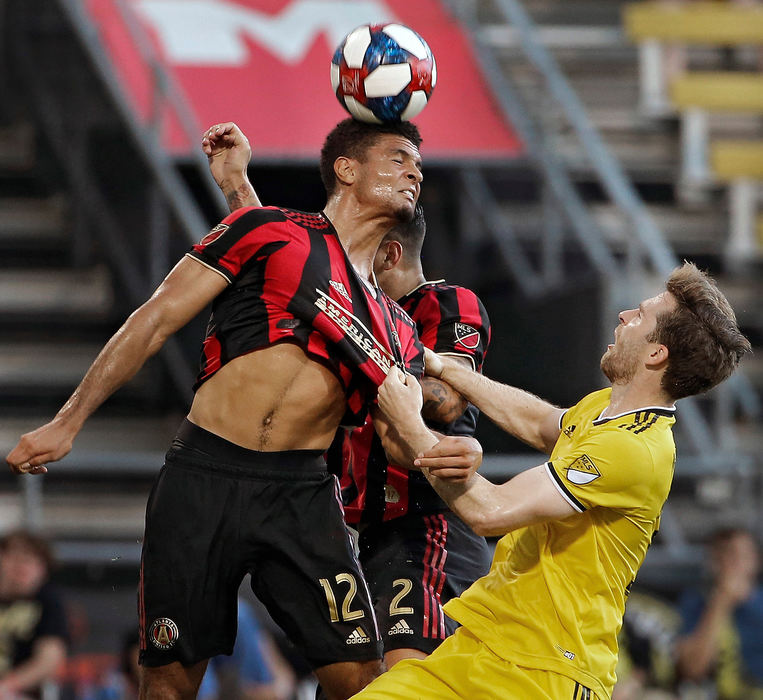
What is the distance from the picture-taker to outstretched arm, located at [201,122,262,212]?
4.54m

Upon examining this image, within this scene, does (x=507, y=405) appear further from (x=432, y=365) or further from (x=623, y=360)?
(x=623, y=360)

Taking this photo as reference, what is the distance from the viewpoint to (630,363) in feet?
13.4

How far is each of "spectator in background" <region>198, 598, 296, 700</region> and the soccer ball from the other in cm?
381

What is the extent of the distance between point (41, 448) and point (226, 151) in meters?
1.30

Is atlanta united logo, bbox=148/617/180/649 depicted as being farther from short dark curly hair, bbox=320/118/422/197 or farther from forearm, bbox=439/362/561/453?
short dark curly hair, bbox=320/118/422/197

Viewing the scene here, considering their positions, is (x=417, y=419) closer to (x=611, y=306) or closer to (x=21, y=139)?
(x=611, y=306)

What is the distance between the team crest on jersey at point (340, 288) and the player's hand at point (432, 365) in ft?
1.80

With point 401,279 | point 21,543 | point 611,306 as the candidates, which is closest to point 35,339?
point 21,543

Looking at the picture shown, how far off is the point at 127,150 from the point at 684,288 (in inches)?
232

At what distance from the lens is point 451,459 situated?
3785 mm

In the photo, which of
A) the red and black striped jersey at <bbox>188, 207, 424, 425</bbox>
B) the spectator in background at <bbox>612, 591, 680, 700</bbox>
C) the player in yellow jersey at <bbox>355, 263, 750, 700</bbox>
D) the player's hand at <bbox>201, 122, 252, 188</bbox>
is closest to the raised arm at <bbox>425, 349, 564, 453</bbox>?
the player in yellow jersey at <bbox>355, 263, 750, 700</bbox>

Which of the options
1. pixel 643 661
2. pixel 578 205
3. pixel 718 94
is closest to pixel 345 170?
pixel 643 661

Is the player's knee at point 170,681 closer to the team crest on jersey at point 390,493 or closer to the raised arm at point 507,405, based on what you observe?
the team crest on jersey at point 390,493

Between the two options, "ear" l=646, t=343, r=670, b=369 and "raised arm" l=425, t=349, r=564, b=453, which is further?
"raised arm" l=425, t=349, r=564, b=453
